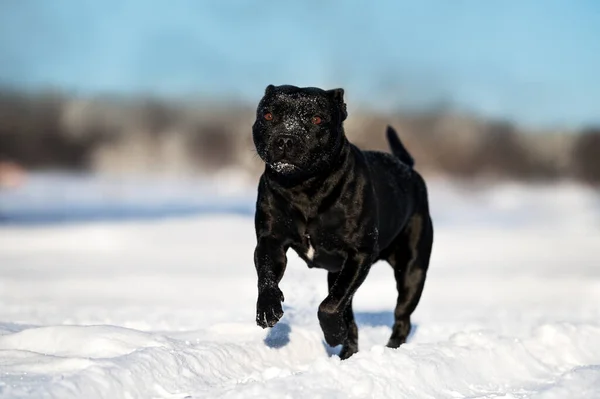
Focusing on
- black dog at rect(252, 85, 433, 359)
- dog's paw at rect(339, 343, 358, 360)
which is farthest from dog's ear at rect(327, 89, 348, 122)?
dog's paw at rect(339, 343, 358, 360)

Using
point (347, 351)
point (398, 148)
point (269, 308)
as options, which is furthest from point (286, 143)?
point (398, 148)

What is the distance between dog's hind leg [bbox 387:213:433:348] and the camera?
264 inches

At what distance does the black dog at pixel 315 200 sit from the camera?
5.16m

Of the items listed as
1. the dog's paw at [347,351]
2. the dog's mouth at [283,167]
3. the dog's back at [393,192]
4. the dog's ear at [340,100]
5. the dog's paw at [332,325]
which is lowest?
the dog's paw at [347,351]

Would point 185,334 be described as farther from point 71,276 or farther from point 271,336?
point 71,276

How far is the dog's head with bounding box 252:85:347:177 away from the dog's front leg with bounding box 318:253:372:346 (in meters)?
0.69

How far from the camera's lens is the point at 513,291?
13.0 metres

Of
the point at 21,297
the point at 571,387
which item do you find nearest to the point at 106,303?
the point at 21,297

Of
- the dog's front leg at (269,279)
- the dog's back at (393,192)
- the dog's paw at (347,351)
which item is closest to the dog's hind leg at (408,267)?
the dog's back at (393,192)

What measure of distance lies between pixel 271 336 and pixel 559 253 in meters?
14.8

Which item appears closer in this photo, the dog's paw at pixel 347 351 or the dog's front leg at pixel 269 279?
the dog's front leg at pixel 269 279

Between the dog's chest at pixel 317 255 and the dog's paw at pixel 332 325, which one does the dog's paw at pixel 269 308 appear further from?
the dog's chest at pixel 317 255

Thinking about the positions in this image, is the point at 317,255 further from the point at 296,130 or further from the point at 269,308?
the point at 296,130

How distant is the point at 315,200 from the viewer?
547cm
